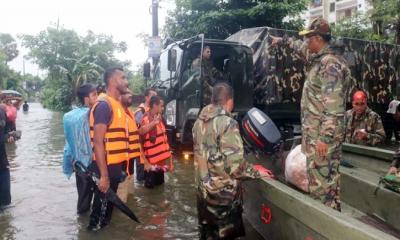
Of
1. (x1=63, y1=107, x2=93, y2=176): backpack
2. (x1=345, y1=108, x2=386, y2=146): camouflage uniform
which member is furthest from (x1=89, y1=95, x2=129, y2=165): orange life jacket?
(x1=345, y1=108, x2=386, y2=146): camouflage uniform

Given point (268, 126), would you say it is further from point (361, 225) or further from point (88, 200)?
point (88, 200)

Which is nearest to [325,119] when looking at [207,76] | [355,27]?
[207,76]

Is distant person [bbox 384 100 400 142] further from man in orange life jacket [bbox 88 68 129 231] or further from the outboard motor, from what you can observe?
man in orange life jacket [bbox 88 68 129 231]

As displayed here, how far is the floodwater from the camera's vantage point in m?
4.62

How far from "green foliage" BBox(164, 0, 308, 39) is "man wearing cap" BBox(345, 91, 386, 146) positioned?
27.1 feet

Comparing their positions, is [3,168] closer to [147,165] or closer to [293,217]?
[147,165]

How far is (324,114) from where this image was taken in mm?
3369

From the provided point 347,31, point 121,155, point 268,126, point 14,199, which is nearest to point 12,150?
point 14,199

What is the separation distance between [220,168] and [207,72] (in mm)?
4045

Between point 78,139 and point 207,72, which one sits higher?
point 207,72

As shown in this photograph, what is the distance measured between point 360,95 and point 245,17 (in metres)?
8.57

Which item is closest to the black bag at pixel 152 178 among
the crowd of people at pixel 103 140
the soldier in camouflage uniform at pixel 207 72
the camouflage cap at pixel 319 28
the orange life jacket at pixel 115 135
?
the crowd of people at pixel 103 140

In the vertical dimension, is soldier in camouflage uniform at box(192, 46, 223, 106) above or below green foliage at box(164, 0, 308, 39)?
below

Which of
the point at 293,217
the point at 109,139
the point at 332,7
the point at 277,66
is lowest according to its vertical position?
the point at 293,217
